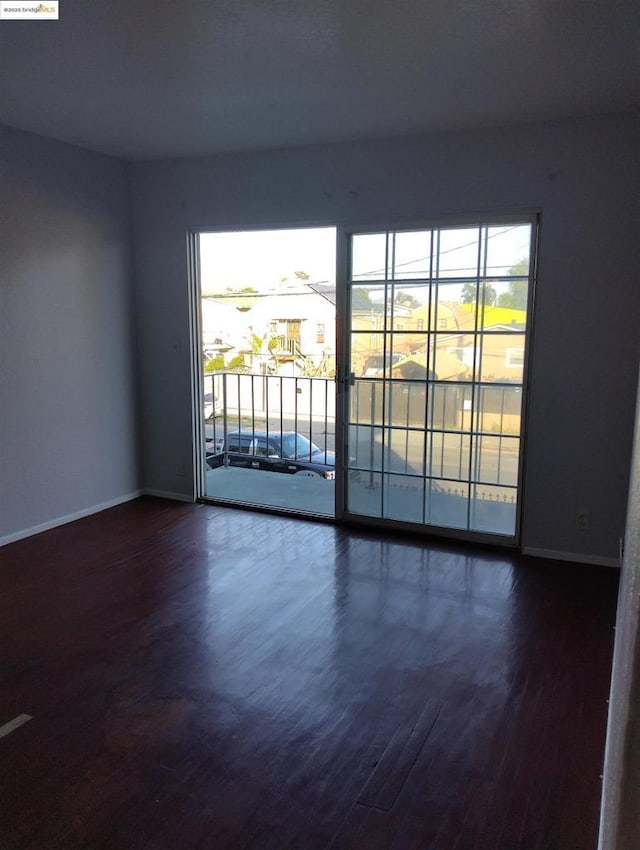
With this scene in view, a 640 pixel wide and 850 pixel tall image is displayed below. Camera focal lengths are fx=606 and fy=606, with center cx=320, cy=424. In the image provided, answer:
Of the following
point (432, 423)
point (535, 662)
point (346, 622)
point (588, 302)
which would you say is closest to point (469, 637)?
point (535, 662)

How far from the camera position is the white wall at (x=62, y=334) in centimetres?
396

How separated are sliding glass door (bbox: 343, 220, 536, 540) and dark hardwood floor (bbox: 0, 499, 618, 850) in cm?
48

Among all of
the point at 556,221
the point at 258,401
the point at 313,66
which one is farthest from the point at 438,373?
the point at 258,401

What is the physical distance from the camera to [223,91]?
311 centimetres

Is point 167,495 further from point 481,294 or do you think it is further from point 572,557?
point 572,557

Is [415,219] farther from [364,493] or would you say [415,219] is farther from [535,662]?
[535,662]

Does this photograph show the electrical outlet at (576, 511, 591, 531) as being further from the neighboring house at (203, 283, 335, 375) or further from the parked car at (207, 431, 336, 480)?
the neighboring house at (203, 283, 335, 375)

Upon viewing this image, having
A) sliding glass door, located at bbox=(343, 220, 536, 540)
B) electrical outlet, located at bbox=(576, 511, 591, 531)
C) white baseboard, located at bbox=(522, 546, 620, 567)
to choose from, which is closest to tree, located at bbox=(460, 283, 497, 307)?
sliding glass door, located at bbox=(343, 220, 536, 540)

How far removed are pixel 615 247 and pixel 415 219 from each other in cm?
121

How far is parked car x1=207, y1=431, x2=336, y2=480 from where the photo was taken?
6.54 m

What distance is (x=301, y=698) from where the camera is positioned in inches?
95.0

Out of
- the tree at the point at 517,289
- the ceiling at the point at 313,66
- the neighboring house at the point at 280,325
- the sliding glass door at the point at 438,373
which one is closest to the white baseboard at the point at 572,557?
the sliding glass door at the point at 438,373

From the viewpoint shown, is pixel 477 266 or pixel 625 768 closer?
pixel 625 768

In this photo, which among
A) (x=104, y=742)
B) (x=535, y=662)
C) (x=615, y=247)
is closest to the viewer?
(x=104, y=742)
